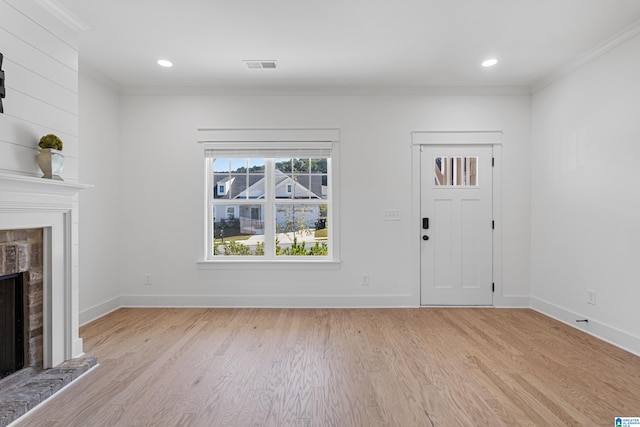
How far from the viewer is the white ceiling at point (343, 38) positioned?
2.54 m

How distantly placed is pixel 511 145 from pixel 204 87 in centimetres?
380

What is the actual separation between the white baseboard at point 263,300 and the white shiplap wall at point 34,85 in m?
1.95

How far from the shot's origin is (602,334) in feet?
10.2

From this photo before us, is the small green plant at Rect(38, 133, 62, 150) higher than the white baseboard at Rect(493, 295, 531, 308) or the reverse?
higher

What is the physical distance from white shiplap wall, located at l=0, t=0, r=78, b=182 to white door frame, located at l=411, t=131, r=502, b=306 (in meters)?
3.43

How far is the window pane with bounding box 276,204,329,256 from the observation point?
4.28 metres

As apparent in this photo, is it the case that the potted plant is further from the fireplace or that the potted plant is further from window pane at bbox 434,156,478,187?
window pane at bbox 434,156,478,187

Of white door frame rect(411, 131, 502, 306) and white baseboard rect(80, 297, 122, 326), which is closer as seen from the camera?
white baseboard rect(80, 297, 122, 326)

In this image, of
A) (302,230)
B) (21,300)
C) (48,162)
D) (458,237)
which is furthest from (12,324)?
(458,237)

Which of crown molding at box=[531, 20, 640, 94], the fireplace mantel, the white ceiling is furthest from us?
crown molding at box=[531, 20, 640, 94]

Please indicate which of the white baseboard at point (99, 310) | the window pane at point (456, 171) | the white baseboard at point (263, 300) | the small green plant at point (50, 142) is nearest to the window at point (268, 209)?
the white baseboard at point (263, 300)

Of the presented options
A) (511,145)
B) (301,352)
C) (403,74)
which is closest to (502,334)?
(301,352)

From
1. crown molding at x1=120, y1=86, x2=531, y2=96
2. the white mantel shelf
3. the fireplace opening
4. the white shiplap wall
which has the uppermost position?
crown molding at x1=120, y1=86, x2=531, y2=96

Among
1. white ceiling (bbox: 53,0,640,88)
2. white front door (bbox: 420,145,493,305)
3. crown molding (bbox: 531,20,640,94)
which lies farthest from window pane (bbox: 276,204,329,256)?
crown molding (bbox: 531,20,640,94)
